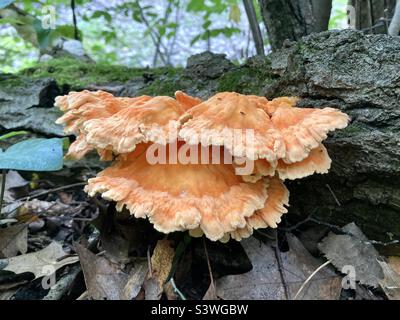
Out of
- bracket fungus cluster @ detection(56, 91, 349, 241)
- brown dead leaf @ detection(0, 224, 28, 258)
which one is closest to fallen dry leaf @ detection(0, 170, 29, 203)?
brown dead leaf @ detection(0, 224, 28, 258)

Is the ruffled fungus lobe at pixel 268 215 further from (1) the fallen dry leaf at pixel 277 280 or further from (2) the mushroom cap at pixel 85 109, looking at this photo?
(2) the mushroom cap at pixel 85 109

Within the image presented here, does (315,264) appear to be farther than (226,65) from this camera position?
No

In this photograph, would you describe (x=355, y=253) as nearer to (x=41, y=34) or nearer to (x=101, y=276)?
(x=101, y=276)

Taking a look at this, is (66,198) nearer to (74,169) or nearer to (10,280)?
(74,169)

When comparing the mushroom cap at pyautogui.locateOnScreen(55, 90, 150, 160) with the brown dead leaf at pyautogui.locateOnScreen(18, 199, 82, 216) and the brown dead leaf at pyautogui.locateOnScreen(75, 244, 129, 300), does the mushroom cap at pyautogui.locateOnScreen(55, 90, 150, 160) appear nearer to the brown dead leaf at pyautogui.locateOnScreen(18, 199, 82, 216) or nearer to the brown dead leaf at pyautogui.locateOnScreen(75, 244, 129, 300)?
the brown dead leaf at pyautogui.locateOnScreen(75, 244, 129, 300)

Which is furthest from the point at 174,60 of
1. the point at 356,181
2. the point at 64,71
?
the point at 356,181

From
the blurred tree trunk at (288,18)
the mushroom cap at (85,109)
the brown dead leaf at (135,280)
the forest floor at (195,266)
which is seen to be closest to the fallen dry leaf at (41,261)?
the forest floor at (195,266)
